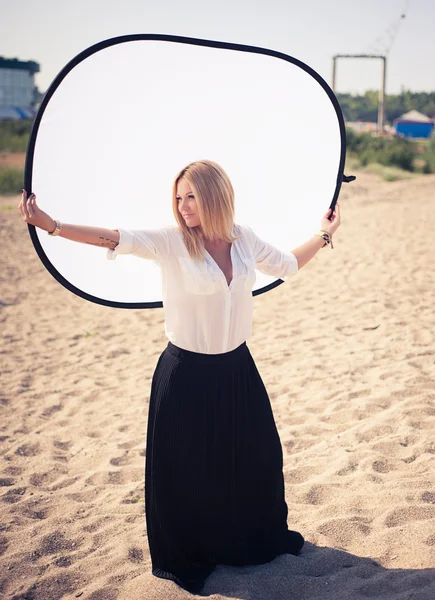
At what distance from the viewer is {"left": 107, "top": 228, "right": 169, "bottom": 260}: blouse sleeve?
218 cm

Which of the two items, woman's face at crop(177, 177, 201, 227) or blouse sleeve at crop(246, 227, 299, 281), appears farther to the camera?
blouse sleeve at crop(246, 227, 299, 281)

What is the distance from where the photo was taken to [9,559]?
2.81 m

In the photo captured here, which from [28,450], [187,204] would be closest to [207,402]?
[187,204]

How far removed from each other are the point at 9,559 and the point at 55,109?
195 cm

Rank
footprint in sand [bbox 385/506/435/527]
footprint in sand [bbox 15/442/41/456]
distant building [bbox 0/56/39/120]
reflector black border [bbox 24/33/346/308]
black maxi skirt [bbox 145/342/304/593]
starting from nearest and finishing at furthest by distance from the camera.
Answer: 1. reflector black border [bbox 24/33/346/308]
2. black maxi skirt [bbox 145/342/304/593]
3. footprint in sand [bbox 385/506/435/527]
4. footprint in sand [bbox 15/442/41/456]
5. distant building [bbox 0/56/39/120]

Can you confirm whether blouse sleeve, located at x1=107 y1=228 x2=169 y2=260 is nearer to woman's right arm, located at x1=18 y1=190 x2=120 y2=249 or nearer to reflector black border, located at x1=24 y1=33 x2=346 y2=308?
woman's right arm, located at x1=18 y1=190 x2=120 y2=249

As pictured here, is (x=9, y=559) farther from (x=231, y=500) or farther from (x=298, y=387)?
(x=298, y=387)

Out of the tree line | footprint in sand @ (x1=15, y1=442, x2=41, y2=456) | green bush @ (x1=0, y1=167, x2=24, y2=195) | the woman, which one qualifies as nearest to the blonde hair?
the woman

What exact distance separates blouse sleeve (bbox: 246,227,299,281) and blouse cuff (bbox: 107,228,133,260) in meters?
0.52

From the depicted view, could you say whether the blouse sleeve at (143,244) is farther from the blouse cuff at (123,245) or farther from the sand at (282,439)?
the sand at (282,439)

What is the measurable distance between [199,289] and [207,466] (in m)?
0.71

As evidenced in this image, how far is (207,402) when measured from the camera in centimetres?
242

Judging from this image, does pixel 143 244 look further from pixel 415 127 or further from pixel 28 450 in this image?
pixel 415 127

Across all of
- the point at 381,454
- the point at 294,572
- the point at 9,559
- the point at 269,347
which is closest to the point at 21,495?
the point at 9,559
